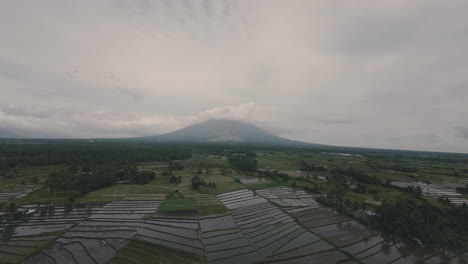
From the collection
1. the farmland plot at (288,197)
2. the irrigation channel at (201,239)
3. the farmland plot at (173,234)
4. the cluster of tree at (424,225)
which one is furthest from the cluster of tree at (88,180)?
the cluster of tree at (424,225)

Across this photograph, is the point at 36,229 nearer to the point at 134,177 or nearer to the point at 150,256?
the point at 150,256

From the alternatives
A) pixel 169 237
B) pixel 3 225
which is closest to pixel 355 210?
pixel 169 237

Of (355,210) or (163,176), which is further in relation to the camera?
(163,176)

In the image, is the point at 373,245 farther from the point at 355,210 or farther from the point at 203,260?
the point at 203,260

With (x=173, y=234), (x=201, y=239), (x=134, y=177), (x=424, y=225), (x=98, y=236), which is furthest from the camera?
(x=134, y=177)

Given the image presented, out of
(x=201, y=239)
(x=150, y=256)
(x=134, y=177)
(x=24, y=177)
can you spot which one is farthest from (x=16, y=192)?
(x=201, y=239)

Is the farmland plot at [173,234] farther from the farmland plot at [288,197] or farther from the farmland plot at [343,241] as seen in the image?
the farmland plot at [288,197]
